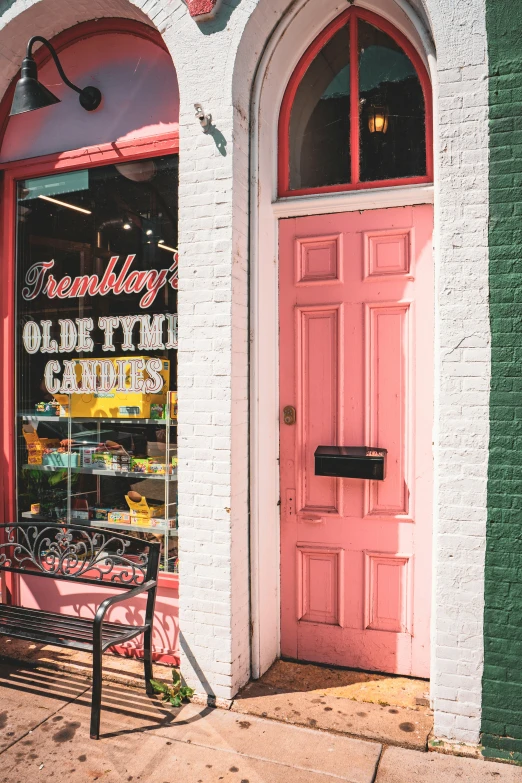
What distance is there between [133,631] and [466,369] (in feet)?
7.77

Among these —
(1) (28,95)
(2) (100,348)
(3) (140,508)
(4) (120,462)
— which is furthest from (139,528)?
(1) (28,95)

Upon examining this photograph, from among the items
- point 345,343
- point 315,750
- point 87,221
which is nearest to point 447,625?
point 315,750

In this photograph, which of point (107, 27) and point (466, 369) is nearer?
point (466, 369)

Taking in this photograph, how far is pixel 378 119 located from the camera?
3.75 meters

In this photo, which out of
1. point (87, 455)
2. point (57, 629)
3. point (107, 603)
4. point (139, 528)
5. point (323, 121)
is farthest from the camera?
point (87, 455)

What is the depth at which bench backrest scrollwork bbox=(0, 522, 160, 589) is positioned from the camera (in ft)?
12.7

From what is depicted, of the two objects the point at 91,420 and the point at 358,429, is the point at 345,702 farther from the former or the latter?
the point at 91,420

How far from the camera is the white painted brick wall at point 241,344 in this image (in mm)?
3023

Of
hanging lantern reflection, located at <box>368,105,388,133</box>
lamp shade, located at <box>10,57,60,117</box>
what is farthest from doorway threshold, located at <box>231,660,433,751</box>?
lamp shade, located at <box>10,57,60,117</box>

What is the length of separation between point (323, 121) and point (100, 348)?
2186 mm

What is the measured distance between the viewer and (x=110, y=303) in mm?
4316

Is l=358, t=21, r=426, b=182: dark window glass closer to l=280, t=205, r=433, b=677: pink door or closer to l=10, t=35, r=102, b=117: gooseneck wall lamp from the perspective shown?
l=280, t=205, r=433, b=677: pink door

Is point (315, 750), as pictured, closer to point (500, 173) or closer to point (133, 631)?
point (133, 631)

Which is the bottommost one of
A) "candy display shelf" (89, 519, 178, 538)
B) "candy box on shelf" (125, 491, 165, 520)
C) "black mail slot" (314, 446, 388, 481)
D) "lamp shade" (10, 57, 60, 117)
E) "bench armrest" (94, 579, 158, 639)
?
"bench armrest" (94, 579, 158, 639)
